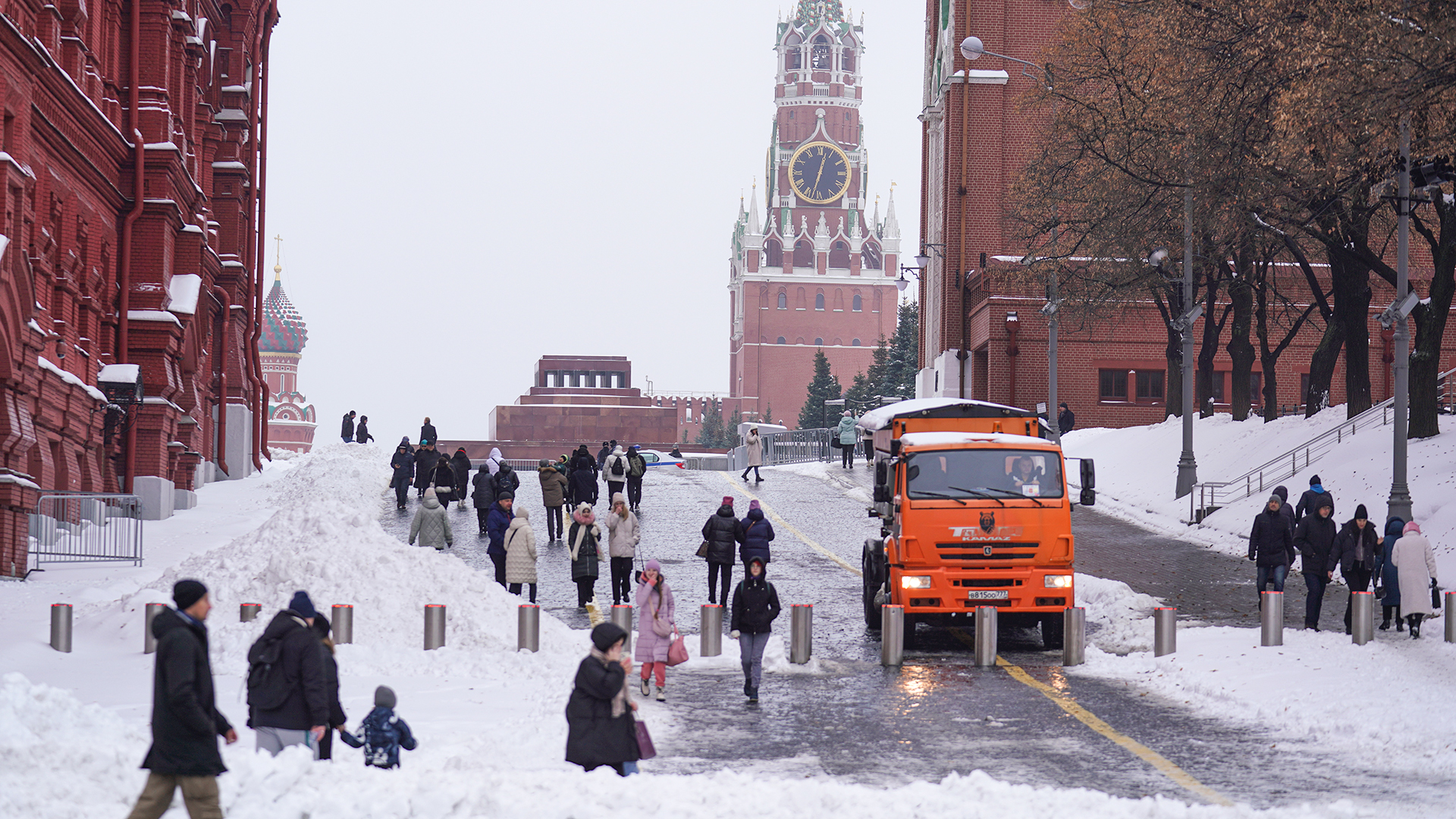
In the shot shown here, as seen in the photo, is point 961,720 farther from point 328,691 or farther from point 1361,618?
point 1361,618

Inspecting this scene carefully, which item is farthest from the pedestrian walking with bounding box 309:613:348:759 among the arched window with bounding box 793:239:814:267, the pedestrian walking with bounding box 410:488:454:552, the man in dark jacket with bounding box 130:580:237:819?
the arched window with bounding box 793:239:814:267

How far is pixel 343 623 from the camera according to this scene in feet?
50.5

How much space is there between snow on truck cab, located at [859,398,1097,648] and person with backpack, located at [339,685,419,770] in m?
9.01

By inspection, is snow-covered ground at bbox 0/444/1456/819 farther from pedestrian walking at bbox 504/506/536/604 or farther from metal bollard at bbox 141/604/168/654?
pedestrian walking at bbox 504/506/536/604

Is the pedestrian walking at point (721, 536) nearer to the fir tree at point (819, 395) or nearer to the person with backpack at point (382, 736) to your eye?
the person with backpack at point (382, 736)

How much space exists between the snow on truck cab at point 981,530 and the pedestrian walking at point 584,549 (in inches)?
164

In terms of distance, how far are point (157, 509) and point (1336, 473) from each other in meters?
24.2

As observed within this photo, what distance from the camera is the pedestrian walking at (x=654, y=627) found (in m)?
14.1

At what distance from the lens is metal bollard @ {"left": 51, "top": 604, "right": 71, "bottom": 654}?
600 inches

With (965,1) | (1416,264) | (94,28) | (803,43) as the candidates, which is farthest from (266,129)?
(803,43)

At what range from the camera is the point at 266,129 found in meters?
52.8

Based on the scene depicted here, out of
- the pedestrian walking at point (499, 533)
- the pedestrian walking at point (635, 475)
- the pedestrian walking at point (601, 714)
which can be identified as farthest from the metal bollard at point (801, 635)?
the pedestrian walking at point (635, 475)

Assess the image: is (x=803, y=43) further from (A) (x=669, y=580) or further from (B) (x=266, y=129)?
(A) (x=669, y=580)

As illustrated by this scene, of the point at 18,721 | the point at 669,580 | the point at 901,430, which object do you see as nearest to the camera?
the point at 18,721
